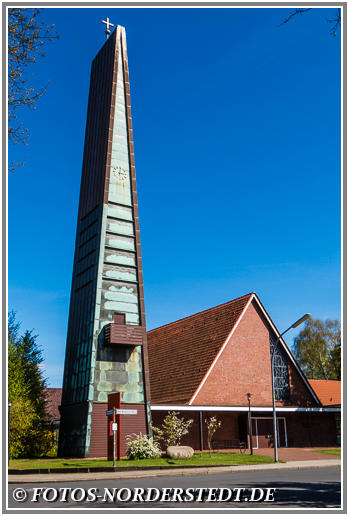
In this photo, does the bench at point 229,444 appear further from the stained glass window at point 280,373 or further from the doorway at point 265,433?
the stained glass window at point 280,373

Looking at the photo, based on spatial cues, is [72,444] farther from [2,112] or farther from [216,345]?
[2,112]

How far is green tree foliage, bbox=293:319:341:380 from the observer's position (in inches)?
2283

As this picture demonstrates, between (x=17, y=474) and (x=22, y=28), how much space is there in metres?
14.9

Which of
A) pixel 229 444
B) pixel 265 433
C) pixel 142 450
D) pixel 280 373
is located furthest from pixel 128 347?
pixel 265 433

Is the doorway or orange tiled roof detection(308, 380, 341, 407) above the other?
orange tiled roof detection(308, 380, 341, 407)

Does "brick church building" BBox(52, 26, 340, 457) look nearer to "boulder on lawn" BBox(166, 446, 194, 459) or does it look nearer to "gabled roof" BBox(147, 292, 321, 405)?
"gabled roof" BBox(147, 292, 321, 405)

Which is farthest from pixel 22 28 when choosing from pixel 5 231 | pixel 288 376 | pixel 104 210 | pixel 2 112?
pixel 288 376

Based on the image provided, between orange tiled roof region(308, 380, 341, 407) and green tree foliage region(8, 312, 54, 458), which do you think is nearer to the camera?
green tree foliage region(8, 312, 54, 458)

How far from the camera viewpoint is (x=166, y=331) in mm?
43312

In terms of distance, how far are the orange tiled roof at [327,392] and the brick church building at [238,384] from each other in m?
1.81

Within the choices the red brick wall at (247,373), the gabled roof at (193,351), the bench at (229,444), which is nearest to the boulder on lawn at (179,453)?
the gabled roof at (193,351)

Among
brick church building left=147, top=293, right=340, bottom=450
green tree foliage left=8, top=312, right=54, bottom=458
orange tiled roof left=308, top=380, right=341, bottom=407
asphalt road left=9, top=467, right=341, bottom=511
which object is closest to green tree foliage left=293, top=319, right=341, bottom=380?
orange tiled roof left=308, top=380, right=341, bottom=407

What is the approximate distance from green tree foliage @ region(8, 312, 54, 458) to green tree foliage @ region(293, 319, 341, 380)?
1251 inches

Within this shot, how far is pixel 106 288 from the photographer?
92.9ft
